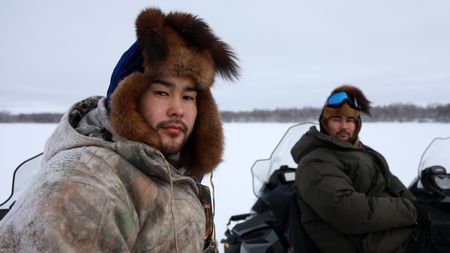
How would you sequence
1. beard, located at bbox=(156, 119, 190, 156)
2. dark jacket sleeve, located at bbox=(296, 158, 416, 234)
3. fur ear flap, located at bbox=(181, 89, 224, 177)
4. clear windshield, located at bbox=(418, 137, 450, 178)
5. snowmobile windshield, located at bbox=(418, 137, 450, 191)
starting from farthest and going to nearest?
clear windshield, located at bbox=(418, 137, 450, 178), snowmobile windshield, located at bbox=(418, 137, 450, 191), dark jacket sleeve, located at bbox=(296, 158, 416, 234), fur ear flap, located at bbox=(181, 89, 224, 177), beard, located at bbox=(156, 119, 190, 156)

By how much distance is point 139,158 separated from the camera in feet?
3.38

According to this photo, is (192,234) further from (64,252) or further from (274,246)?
(274,246)

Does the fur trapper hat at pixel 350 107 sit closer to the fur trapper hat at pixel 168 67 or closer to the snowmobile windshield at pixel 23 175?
the fur trapper hat at pixel 168 67

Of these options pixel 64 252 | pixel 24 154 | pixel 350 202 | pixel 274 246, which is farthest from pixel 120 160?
pixel 24 154

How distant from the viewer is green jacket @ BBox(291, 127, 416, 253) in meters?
2.15

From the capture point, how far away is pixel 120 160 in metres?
1.01

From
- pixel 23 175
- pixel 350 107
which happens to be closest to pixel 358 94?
pixel 350 107

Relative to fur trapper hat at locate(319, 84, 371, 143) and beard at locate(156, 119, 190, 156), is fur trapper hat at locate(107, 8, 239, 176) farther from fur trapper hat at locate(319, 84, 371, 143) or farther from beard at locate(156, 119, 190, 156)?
fur trapper hat at locate(319, 84, 371, 143)

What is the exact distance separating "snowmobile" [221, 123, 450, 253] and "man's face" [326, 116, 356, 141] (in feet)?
1.25

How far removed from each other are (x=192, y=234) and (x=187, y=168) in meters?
0.42

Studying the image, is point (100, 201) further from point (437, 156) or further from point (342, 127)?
point (437, 156)

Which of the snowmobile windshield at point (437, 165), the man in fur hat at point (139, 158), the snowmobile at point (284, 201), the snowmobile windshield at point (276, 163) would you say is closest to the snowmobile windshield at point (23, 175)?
the man in fur hat at point (139, 158)

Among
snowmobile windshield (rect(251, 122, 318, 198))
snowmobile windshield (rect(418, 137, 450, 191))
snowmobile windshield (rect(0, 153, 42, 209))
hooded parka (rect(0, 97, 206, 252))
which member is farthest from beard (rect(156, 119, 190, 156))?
snowmobile windshield (rect(418, 137, 450, 191))

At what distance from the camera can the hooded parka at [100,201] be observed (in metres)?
0.79
